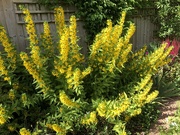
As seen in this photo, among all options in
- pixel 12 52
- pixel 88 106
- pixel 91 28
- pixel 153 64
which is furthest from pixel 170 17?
pixel 12 52

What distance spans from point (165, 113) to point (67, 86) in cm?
191

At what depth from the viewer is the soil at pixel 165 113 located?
331 cm

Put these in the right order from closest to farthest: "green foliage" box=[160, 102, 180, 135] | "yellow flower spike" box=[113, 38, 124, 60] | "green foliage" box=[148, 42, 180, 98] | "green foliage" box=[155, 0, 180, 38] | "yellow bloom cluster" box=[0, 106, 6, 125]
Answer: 1. "yellow bloom cluster" box=[0, 106, 6, 125]
2. "yellow flower spike" box=[113, 38, 124, 60]
3. "green foliage" box=[160, 102, 180, 135]
4. "green foliage" box=[148, 42, 180, 98]
5. "green foliage" box=[155, 0, 180, 38]

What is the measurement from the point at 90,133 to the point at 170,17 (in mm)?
4366

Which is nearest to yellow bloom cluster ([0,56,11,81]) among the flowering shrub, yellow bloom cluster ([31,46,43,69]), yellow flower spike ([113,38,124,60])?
the flowering shrub

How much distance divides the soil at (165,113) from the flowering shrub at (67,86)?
2.16 feet

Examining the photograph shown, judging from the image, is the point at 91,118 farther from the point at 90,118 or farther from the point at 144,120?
the point at 144,120

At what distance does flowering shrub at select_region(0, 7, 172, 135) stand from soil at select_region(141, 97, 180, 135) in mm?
658

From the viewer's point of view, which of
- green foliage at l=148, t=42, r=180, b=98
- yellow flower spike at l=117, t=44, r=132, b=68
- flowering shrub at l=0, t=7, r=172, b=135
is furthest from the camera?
green foliage at l=148, t=42, r=180, b=98

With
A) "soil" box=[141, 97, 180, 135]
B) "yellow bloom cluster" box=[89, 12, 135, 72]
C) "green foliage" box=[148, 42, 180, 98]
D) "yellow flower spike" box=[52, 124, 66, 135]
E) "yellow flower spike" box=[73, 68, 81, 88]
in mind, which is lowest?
"soil" box=[141, 97, 180, 135]

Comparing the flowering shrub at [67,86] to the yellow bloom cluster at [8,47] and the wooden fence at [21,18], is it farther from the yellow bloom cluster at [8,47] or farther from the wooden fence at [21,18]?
the wooden fence at [21,18]

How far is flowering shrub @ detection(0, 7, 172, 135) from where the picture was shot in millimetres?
2506

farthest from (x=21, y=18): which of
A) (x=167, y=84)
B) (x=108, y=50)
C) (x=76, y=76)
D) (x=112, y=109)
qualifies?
(x=167, y=84)

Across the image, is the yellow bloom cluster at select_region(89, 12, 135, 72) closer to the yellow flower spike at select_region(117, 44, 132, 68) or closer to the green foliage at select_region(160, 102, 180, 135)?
the yellow flower spike at select_region(117, 44, 132, 68)
